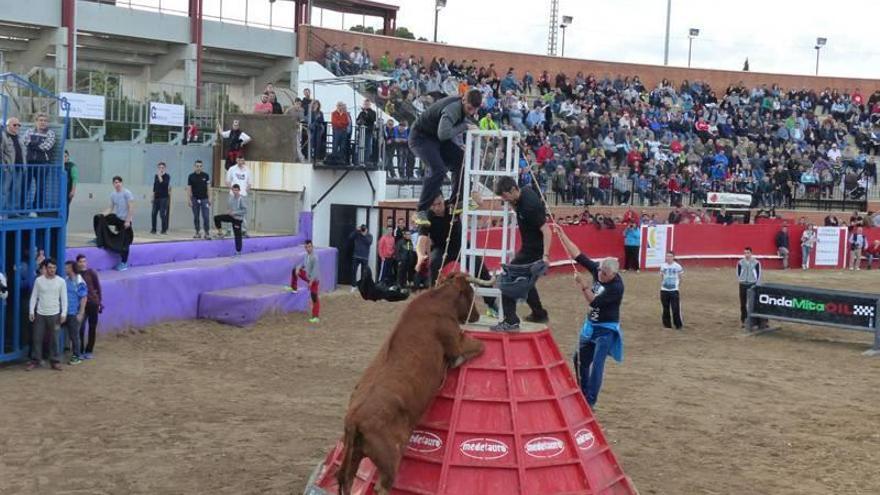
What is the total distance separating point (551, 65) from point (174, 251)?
2821cm

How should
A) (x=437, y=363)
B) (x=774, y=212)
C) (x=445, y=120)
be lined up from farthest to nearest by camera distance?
1. (x=774, y=212)
2. (x=445, y=120)
3. (x=437, y=363)

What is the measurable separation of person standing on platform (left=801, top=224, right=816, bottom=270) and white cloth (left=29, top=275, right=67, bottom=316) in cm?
2750

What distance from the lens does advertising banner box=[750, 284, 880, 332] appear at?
1839 centimetres

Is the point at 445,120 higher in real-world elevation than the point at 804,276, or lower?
higher

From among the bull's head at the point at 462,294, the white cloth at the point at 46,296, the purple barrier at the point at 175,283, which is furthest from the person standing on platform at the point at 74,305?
the bull's head at the point at 462,294

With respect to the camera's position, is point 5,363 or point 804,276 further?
point 804,276

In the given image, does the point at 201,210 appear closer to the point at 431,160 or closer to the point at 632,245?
the point at 431,160

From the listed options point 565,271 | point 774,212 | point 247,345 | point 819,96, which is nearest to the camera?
point 247,345

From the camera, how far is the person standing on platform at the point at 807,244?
35125 mm

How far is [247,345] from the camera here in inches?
672

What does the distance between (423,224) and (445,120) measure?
→ 1.02 m

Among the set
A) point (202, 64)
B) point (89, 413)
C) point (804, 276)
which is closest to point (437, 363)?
point (89, 413)

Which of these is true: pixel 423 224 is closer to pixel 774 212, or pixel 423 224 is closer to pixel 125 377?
pixel 125 377

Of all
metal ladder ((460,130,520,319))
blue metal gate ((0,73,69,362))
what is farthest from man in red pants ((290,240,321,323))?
metal ladder ((460,130,520,319))
